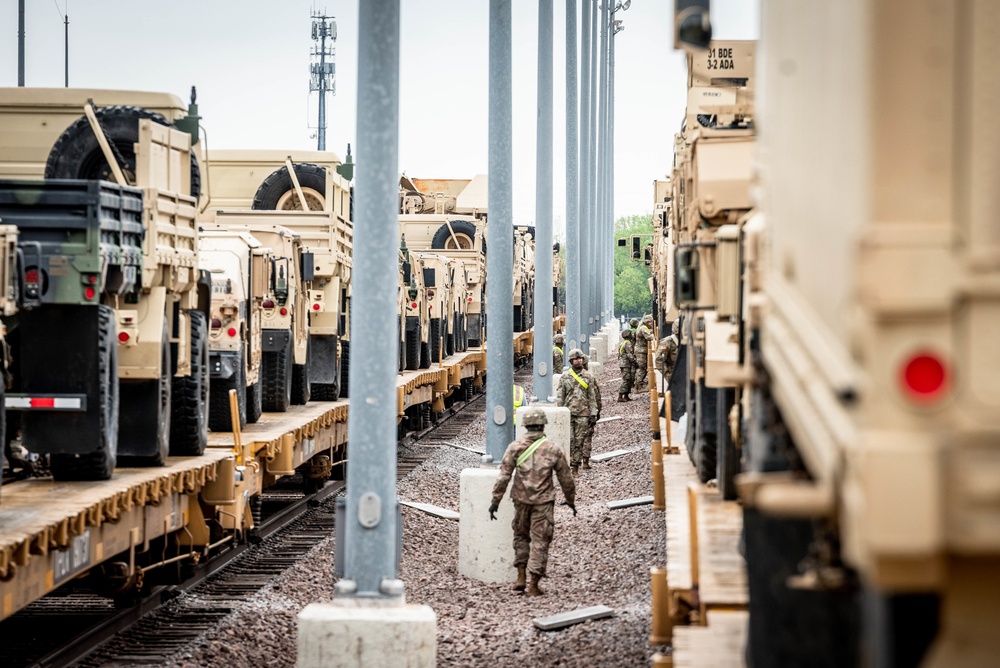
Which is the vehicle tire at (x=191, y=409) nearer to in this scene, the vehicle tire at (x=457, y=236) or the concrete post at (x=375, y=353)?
the concrete post at (x=375, y=353)

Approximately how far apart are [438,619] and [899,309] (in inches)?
390

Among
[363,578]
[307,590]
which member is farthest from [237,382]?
[363,578]

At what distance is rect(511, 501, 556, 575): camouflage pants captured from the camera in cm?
1355

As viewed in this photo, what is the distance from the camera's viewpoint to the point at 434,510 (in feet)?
59.5

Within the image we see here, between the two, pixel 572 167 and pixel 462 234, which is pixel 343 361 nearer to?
pixel 572 167

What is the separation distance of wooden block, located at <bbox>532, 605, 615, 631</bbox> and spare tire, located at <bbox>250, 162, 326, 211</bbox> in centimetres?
1112

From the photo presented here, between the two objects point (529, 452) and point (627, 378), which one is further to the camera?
point (627, 378)

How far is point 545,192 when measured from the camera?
24406 mm

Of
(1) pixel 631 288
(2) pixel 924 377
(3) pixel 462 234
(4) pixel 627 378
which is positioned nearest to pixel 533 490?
(2) pixel 924 377

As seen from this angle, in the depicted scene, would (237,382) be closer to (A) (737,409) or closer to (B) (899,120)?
(A) (737,409)

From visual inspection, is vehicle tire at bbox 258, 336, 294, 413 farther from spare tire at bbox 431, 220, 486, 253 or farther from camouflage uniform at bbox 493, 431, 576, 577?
spare tire at bbox 431, 220, 486, 253

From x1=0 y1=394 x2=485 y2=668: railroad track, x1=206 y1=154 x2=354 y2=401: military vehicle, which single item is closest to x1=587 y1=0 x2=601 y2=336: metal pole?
x1=206 y1=154 x2=354 y2=401: military vehicle

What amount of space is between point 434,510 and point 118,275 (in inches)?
297

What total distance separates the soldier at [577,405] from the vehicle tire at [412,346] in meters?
6.78
